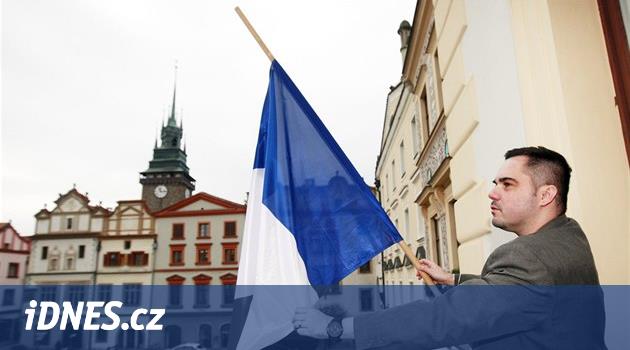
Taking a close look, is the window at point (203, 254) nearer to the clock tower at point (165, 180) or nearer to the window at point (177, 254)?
the window at point (177, 254)

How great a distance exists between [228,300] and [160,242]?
25.5 feet

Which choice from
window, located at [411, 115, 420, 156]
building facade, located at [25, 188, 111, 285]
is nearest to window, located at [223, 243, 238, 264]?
building facade, located at [25, 188, 111, 285]

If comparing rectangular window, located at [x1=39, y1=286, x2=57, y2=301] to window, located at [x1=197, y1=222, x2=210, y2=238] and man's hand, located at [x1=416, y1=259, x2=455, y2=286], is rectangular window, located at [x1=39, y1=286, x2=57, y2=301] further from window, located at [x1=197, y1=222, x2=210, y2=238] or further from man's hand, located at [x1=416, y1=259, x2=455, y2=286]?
man's hand, located at [x1=416, y1=259, x2=455, y2=286]

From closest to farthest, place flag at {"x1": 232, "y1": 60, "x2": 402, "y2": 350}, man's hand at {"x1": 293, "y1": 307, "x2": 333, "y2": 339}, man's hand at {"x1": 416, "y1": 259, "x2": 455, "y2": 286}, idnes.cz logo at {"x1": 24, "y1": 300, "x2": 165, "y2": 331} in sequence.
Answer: man's hand at {"x1": 293, "y1": 307, "x2": 333, "y2": 339} → man's hand at {"x1": 416, "y1": 259, "x2": 455, "y2": 286} → flag at {"x1": 232, "y1": 60, "x2": 402, "y2": 350} → idnes.cz logo at {"x1": 24, "y1": 300, "x2": 165, "y2": 331}

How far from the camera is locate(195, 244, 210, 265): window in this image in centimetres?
3636

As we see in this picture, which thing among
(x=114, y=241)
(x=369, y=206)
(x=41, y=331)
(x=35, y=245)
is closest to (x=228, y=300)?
(x=114, y=241)

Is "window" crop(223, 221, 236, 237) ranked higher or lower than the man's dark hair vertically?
higher

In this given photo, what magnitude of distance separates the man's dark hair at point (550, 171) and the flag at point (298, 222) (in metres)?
1.17

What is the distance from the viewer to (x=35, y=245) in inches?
1428

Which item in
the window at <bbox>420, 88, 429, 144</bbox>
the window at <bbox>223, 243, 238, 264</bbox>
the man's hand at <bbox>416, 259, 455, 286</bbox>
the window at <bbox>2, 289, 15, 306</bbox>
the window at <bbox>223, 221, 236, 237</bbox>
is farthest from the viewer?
the window at <bbox>223, 221, 236, 237</bbox>

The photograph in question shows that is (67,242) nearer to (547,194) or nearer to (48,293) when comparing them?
(48,293)

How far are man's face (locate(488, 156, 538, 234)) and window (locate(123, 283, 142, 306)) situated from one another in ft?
124

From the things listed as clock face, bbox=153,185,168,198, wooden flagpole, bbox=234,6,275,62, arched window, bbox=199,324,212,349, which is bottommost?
arched window, bbox=199,324,212,349

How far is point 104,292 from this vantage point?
34.8 meters
